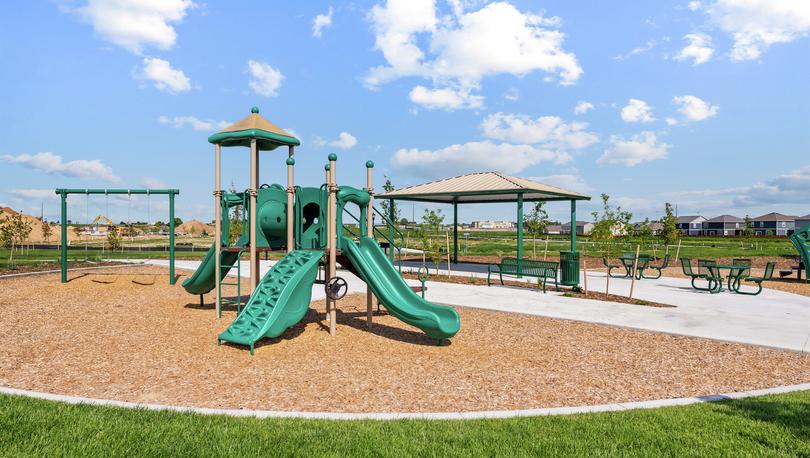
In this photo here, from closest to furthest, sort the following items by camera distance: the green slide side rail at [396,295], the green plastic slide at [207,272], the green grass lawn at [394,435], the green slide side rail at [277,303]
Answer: the green grass lawn at [394,435], the green slide side rail at [277,303], the green slide side rail at [396,295], the green plastic slide at [207,272]

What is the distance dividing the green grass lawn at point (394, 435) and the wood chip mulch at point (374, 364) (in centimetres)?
70

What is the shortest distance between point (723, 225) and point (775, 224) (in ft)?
37.2

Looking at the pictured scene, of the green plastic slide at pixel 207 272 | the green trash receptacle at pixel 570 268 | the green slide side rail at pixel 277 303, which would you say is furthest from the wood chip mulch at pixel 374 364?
the green trash receptacle at pixel 570 268

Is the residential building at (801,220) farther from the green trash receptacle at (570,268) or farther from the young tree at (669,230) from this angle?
the green trash receptacle at (570,268)

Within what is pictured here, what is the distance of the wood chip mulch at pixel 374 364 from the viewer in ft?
A: 18.4

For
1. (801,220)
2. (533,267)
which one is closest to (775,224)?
(801,220)

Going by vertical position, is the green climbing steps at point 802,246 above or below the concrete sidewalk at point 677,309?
above

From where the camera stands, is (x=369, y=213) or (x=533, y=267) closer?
(x=369, y=213)

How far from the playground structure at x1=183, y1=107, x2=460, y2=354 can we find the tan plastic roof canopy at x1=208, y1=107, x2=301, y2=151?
0.7 inches

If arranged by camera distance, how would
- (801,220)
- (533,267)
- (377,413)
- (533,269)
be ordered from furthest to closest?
(801,220), (533,269), (533,267), (377,413)

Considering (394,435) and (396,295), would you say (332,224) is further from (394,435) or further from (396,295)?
(394,435)

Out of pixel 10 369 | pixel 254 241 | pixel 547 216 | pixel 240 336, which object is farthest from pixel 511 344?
pixel 547 216

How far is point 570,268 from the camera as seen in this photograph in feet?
49.1

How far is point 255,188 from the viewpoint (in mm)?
9484
